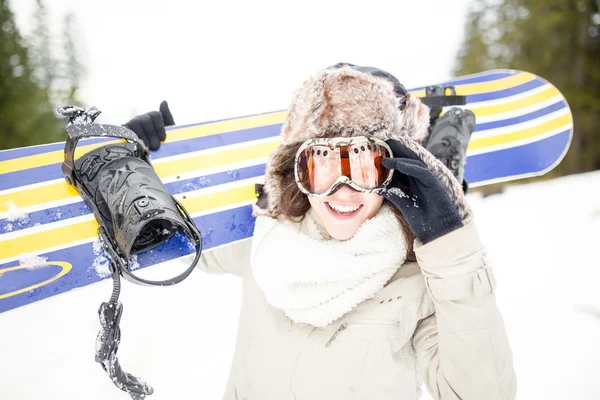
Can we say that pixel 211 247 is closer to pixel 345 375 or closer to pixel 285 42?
pixel 345 375

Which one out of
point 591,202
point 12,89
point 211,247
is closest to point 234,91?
point 12,89

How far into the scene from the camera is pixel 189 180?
2260mm

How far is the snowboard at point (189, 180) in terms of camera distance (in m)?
1.86

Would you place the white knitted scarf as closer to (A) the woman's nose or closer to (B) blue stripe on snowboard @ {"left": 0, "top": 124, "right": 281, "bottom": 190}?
(A) the woman's nose

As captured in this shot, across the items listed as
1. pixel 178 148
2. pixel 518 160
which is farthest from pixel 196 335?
pixel 518 160

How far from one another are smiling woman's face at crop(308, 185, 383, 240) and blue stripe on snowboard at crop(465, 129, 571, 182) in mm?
1869

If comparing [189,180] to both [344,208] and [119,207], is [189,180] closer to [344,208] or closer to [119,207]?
[119,207]

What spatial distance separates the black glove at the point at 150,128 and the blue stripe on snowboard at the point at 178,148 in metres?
0.07

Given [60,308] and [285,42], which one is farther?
[285,42]

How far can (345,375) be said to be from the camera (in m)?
1.28

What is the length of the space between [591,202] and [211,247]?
25.4ft

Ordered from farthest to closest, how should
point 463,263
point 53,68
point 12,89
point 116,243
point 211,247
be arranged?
1. point 53,68
2. point 12,89
3. point 211,247
4. point 116,243
5. point 463,263

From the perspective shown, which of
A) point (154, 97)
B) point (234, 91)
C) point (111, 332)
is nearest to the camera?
point (111, 332)

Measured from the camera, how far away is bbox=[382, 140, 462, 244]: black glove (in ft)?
3.58
